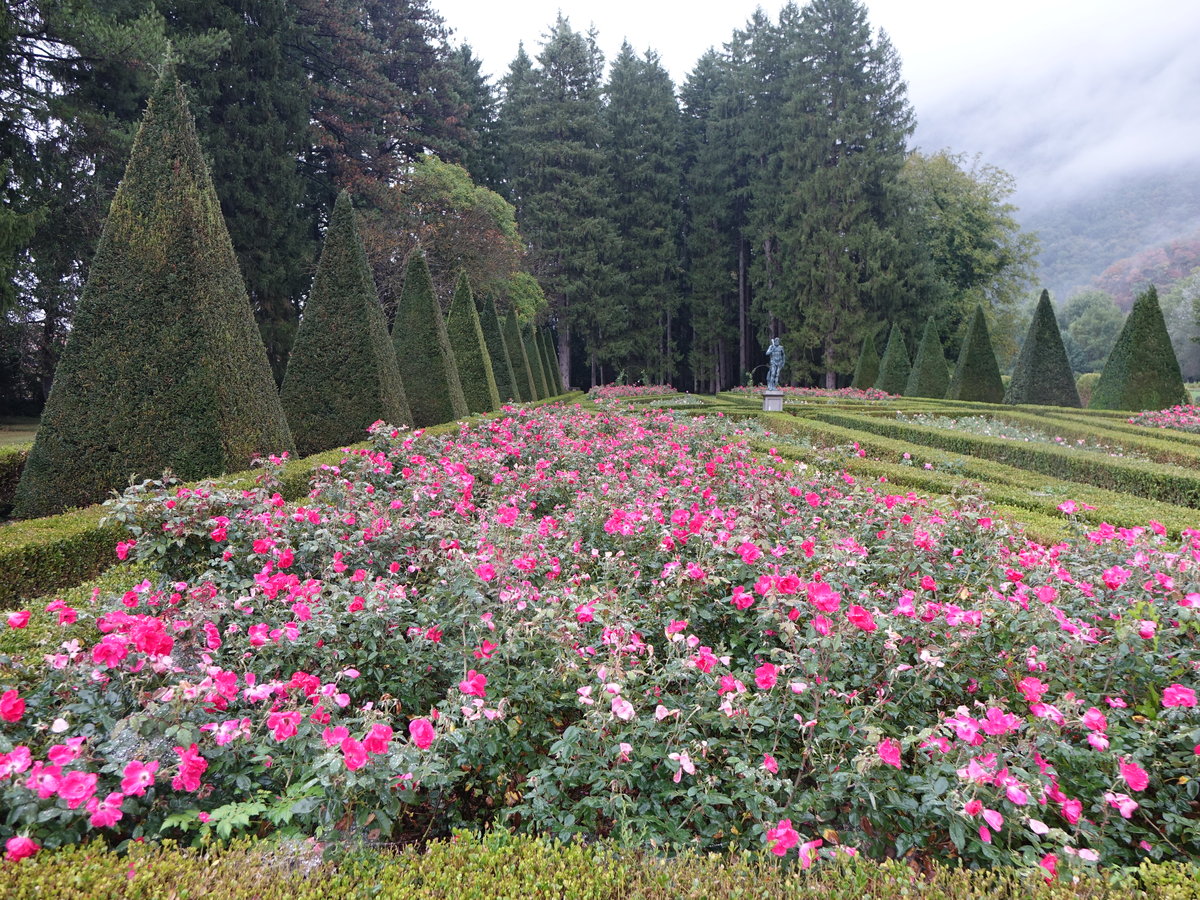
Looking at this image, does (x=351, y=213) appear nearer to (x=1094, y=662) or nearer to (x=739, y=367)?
(x=1094, y=662)

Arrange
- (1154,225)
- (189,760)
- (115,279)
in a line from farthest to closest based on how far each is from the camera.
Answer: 1. (1154,225)
2. (115,279)
3. (189,760)

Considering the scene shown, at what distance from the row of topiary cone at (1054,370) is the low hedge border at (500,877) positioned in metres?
16.9

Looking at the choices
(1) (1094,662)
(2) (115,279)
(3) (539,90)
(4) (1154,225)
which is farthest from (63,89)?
(4) (1154,225)

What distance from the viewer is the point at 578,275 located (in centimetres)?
3144

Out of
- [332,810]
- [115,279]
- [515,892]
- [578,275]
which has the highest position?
[578,275]

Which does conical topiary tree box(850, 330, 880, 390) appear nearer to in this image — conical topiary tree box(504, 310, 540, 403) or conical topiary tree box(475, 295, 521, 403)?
conical topiary tree box(504, 310, 540, 403)

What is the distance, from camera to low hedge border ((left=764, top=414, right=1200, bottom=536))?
4.97m

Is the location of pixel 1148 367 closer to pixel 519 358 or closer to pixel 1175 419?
pixel 1175 419

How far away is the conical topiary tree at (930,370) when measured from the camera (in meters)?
20.3

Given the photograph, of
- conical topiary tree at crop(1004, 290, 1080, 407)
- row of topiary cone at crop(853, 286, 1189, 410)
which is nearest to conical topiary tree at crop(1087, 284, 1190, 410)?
row of topiary cone at crop(853, 286, 1189, 410)

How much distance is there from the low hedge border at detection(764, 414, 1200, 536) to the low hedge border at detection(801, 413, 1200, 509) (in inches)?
22.9

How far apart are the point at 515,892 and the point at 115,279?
6163 millimetres

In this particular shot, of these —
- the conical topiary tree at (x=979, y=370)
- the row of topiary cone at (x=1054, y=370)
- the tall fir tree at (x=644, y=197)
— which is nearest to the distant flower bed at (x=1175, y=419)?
the row of topiary cone at (x=1054, y=370)

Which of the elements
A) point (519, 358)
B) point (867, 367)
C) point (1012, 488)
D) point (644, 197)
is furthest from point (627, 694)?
point (644, 197)
